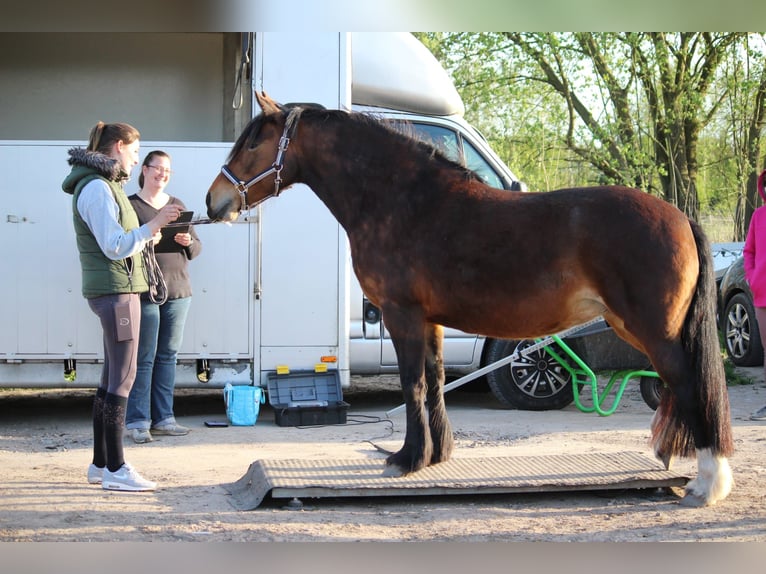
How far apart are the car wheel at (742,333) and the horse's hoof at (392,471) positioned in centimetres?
662

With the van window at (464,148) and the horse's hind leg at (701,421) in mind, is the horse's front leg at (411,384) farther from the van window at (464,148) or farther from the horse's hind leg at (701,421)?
the van window at (464,148)

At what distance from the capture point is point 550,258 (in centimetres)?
497

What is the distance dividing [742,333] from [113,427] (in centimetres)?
802

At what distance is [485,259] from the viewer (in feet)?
16.6

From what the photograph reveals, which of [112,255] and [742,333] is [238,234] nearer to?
[112,255]

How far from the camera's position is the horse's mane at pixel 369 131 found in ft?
17.9

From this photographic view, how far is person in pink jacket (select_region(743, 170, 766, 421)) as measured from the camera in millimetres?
7742

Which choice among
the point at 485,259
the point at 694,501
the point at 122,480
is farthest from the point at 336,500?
the point at 694,501

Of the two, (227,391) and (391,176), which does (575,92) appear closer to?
(227,391)

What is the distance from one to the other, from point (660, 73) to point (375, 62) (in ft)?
31.3

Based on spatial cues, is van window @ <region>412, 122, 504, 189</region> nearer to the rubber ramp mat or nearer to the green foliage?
the rubber ramp mat

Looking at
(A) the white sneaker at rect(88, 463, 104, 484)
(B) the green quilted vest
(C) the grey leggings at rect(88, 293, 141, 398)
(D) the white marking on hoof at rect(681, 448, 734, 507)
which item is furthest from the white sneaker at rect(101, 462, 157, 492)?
(D) the white marking on hoof at rect(681, 448, 734, 507)

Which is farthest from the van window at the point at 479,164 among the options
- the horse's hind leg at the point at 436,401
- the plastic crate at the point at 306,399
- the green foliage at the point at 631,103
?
the green foliage at the point at 631,103
